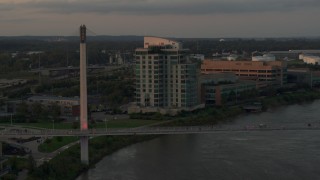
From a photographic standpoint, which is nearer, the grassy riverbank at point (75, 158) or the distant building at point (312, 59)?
the grassy riverbank at point (75, 158)

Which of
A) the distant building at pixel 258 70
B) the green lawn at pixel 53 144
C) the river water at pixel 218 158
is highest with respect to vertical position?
the distant building at pixel 258 70

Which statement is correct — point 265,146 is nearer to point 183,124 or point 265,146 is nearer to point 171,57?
point 183,124

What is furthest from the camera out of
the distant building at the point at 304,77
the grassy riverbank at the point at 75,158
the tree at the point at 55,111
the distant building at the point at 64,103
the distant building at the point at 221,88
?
the distant building at the point at 304,77

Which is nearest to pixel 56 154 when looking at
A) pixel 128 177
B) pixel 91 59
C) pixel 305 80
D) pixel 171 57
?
pixel 128 177

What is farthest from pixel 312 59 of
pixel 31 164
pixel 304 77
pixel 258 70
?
pixel 31 164

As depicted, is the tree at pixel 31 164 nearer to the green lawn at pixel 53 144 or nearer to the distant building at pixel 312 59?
the green lawn at pixel 53 144

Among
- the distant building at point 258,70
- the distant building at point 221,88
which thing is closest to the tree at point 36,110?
the distant building at point 221,88

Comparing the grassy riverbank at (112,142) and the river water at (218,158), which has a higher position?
the grassy riverbank at (112,142)
